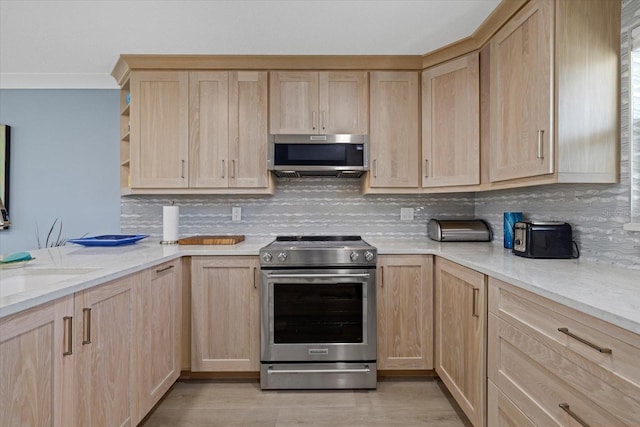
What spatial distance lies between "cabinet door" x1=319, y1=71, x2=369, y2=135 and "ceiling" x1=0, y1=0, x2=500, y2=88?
0.61 feet

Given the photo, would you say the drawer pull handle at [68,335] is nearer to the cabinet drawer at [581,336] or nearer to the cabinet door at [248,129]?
the cabinet door at [248,129]

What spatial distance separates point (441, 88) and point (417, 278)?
4.62 feet

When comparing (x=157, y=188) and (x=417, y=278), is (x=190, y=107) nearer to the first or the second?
(x=157, y=188)

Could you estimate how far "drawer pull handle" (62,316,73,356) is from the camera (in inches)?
44.7

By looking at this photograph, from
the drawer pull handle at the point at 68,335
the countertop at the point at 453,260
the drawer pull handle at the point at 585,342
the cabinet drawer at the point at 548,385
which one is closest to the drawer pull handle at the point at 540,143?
the countertop at the point at 453,260

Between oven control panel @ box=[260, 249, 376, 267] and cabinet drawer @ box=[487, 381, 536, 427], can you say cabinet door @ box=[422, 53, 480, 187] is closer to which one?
oven control panel @ box=[260, 249, 376, 267]

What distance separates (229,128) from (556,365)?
2367mm

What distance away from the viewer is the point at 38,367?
40.1 inches

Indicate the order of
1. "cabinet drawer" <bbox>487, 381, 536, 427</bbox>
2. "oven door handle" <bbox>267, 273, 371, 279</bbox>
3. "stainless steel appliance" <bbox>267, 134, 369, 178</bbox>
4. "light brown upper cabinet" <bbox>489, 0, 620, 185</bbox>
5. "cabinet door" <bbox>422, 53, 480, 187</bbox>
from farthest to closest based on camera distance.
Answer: "stainless steel appliance" <bbox>267, 134, 369, 178</bbox> → "cabinet door" <bbox>422, 53, 480, 187</bbox> → "oven door handle" <bbox>267, 273, 371, 279</bbox> → "light brown upper cabinet" <bbox>489, 0, 620, 185</bbox> → "cabinet drawer" <bbox>487, 381, 536, 427</bbox>

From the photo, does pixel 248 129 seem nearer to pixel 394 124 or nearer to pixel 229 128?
pixel 229 128

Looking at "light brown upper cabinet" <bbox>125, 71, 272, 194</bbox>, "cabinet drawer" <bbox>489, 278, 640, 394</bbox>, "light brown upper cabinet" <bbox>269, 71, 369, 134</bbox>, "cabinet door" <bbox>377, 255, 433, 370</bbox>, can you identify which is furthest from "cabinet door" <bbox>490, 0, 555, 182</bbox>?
"light brown upper cabinet" <bbox>125, 71, 272, 194</bbox>

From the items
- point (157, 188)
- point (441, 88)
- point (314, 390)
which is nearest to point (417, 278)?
point (314, 390)

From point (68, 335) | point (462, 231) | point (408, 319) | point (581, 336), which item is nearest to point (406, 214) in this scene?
point (462, 231)

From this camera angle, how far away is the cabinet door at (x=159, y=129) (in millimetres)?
2500
